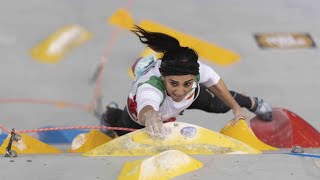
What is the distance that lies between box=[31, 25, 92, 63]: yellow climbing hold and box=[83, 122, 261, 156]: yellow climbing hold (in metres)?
3.40

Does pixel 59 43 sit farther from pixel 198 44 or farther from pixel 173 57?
pixel 173 57

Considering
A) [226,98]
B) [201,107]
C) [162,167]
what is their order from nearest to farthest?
[162,167] < [226,98] < [201,107]

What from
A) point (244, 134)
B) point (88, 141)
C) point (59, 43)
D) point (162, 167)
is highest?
point (59, 43)

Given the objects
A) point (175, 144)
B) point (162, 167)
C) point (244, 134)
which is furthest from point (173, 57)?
point (162, 167)

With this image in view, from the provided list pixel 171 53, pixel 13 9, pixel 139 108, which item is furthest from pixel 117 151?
pixel 13 9

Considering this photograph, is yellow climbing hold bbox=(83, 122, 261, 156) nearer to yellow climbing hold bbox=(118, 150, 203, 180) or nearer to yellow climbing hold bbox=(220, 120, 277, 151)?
yellow climbing hold bbox=(118, 150, 203, 180)

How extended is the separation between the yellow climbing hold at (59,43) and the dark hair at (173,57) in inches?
116

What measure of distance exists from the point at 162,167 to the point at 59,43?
415cm

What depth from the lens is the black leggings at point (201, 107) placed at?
4.04m

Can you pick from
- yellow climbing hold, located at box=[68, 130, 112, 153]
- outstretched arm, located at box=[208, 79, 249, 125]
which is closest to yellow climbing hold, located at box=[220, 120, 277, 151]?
outstretched arm, located at box=[208, 79, 249, 125]

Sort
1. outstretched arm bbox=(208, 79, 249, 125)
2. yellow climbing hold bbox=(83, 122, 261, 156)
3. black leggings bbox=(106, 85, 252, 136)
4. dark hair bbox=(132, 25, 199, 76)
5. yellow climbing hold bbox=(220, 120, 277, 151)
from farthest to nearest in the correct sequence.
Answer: black leggings bbox=(106, 85, 252, 136), outstretched arm bbox=(208, 79, 249, 125), yellow climbing hold bbox=(220, 120, 277, 151), dark hair bbox=(132, 25, 199, 76), yellow climbing hold bbox=(83, 122, 261, 156)

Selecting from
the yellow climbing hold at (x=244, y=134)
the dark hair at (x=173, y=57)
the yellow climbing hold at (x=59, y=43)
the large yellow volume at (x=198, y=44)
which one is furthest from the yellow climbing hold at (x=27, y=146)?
the yellow climbing hold at (x=59, y=43)

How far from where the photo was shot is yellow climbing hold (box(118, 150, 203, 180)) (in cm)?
265

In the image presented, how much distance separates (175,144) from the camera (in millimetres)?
3045
